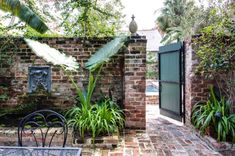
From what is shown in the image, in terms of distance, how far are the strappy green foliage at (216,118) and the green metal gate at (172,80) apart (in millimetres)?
653

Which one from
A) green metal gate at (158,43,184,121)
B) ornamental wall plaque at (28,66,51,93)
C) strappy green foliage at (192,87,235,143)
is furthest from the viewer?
green metal gate at (158,43,184,121)

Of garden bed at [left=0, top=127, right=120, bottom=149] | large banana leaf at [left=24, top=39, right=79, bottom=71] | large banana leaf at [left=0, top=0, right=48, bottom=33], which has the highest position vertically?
large banana leaf at [left=0, top=0, right=48, bottom=33]

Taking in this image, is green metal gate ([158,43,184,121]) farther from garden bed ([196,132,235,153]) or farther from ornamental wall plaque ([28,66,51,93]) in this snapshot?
ornamental wall plaque ([28,66,51,93])

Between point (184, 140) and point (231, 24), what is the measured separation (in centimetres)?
208

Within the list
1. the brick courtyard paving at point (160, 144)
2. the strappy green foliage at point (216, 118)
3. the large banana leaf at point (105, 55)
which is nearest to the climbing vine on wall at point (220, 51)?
the strappy green foliage at point (216, 118)

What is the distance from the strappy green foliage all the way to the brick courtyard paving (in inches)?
11.0

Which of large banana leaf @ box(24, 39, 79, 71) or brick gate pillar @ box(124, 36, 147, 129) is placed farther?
brick gate pillar @ box(124, 36, 147, 129)

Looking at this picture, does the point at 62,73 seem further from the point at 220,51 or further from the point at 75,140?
the point at 220,51

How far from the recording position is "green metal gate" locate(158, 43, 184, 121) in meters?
5.16

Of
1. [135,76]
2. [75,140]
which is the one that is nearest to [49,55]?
[75,140]

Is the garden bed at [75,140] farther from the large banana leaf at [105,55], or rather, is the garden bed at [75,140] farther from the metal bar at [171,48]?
the metal bar at [171,48]

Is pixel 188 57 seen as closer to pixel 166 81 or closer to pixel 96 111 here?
pixel 166 81

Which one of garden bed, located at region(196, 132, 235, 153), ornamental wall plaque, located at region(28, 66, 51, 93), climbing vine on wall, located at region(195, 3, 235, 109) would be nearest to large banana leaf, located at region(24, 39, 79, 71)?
ornamental wall plaque, located at region(28, 66, 51, 93)

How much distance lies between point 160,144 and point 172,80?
1906 millimetres
